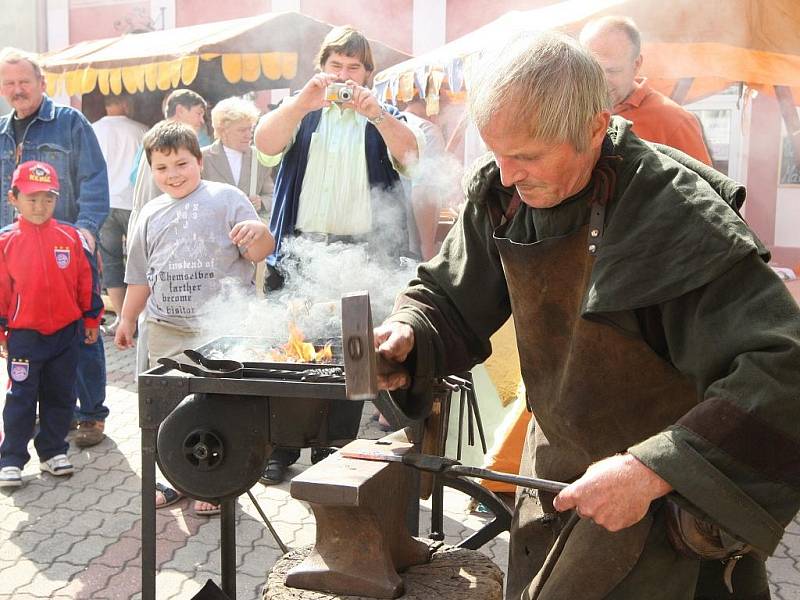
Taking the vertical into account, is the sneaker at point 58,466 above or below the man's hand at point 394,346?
below

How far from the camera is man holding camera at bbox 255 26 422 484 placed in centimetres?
417

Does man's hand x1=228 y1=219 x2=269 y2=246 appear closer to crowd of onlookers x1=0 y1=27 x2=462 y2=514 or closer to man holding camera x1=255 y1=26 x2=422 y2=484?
crowd of onlookers x1=0 y1=27 x2=462 y2=514

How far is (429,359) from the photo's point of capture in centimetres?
222

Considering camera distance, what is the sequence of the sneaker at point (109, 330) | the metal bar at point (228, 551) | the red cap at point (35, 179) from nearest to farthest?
the metal bar at point (228, 551)
the red cap at point (35, 179)
the sneaker at point (109, 330)

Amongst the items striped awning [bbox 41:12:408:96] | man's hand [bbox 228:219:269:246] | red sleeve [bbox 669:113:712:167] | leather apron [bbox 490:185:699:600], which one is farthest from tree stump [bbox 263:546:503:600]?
striped awning [bbox 41:12:408:96]

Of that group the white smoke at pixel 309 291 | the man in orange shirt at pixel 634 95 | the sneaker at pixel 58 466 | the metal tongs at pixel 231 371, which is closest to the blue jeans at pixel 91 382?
the sneaker at pixel 58 466

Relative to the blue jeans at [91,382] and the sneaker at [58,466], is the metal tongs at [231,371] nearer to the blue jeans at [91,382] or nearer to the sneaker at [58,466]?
the sneaker at [58,466]

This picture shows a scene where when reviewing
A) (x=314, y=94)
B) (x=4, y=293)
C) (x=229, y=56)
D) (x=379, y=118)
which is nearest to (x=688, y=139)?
(x=379, y=118)

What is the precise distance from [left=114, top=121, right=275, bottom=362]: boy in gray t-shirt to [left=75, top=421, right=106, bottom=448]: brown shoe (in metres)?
1.33

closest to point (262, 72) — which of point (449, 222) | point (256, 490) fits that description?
point (449, 222)

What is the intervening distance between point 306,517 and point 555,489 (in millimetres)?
2680

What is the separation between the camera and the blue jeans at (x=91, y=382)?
512 centimetres

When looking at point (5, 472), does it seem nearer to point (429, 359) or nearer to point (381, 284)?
point (381, 284)

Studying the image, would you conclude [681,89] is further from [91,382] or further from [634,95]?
[91,382]
